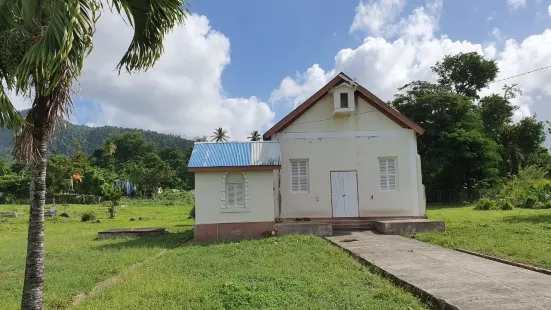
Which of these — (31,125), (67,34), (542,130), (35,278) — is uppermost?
(542,130)

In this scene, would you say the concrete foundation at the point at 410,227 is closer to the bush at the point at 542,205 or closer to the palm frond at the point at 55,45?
the palm frond at the point at 55,45

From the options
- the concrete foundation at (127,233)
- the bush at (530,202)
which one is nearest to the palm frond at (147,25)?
the concrete foundation at (127,233)

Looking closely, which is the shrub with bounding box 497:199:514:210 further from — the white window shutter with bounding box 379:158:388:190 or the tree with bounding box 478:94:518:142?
the tree with bounding box 478:94:518:142

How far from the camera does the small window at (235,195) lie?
14.5 metres

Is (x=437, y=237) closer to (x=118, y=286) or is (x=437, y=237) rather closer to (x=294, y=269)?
(x=294, y=269)

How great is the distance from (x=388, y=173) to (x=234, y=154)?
6176mm

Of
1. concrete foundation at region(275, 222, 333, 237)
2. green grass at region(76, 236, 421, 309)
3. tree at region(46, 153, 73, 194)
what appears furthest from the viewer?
tree at region(46, 153, 73, 194)

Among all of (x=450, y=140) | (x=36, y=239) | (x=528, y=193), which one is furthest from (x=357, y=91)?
(x=450, y=140)

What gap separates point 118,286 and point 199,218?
6.77 meters

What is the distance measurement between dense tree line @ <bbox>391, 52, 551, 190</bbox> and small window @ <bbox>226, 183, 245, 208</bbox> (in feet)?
84.4

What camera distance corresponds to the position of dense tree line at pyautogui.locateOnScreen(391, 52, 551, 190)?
35969 millimetres

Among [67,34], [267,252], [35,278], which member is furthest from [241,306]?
[267,252]

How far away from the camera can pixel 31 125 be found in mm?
5012

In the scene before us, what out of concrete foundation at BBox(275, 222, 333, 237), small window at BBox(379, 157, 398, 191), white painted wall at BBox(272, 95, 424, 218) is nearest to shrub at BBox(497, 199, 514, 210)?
white painted wall at BBox(272, 95, 424, 218)
